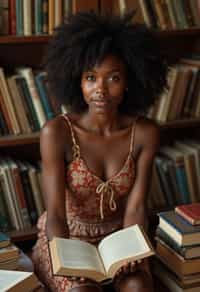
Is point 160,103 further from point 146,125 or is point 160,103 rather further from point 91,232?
point 91,232

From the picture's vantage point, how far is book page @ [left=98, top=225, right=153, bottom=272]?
1.46 metres

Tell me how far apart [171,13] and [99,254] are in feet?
3.26

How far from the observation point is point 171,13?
6.97 feet

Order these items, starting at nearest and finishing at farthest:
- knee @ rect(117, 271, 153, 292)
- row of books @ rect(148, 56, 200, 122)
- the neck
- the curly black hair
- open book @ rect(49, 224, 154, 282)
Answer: open book @ rect(49, 224, 154, 282)
knee @ rect(117, 271, 153, 292)
the curly black hair
the neck
row of books @ rect(148, 56, 200, 122)

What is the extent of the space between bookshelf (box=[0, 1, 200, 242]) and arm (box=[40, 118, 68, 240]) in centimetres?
36

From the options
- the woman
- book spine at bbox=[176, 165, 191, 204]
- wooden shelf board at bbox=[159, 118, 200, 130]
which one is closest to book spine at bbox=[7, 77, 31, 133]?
the woman

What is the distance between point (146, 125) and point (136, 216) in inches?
10.9

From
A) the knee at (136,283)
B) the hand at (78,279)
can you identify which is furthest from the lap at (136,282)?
the hand at (78,279)

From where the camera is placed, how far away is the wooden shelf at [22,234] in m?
2.08

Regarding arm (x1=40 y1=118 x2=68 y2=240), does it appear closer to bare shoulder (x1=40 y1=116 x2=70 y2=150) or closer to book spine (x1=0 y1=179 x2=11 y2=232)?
bare shoulder (x1=40 y1=116 x2=70 y2=150)

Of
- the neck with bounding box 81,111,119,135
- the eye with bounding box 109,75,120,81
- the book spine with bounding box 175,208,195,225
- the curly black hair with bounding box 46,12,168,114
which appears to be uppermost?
the curly black hair with bounding box 46,12,168,114

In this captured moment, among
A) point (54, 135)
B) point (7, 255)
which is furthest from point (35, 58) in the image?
point (7, 255)

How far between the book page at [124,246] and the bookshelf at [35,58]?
599 millimetres

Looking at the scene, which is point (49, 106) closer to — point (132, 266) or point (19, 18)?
point (19, 18)
